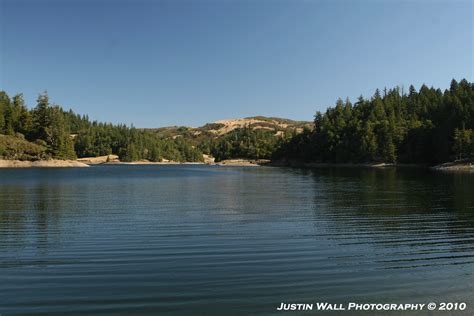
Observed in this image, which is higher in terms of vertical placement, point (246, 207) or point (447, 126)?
point (447, 126)

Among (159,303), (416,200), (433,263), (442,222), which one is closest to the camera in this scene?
(159,303)

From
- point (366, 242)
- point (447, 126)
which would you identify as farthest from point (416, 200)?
point (447, 126)

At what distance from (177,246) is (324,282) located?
8.87 metres

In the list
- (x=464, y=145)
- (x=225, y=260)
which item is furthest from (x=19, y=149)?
(x=464, y=145)

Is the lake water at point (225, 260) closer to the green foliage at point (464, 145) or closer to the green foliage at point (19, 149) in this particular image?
the green foliage at point (464, 145)

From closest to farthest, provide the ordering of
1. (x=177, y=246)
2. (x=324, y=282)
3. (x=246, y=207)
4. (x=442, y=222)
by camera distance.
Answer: (x=324, y=282)
(x=177, y=246)
(x=442, y=222)
(x=246, y=207)

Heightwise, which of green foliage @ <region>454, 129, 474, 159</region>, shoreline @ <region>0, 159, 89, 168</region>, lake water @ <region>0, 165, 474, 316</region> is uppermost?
green foliage @ <region>454, 129, 474, 159</region>

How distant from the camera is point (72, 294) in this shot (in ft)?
42.6

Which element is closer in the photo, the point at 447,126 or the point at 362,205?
the point at 362,205

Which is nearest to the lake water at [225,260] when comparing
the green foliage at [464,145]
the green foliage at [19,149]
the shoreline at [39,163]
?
the green foliage at [464,145]

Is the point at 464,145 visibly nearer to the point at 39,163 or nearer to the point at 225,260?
the point at 225,260

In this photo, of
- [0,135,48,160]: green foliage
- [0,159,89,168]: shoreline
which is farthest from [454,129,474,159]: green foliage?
[0,135,48,160]: green foliage

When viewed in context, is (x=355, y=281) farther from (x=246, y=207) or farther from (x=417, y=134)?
(x=417, y=134)

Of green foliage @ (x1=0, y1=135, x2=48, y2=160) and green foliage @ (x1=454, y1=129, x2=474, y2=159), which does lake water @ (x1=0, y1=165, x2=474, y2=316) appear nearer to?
green foliage @ (x1=454, y1=129, x2=474, y2=159)
